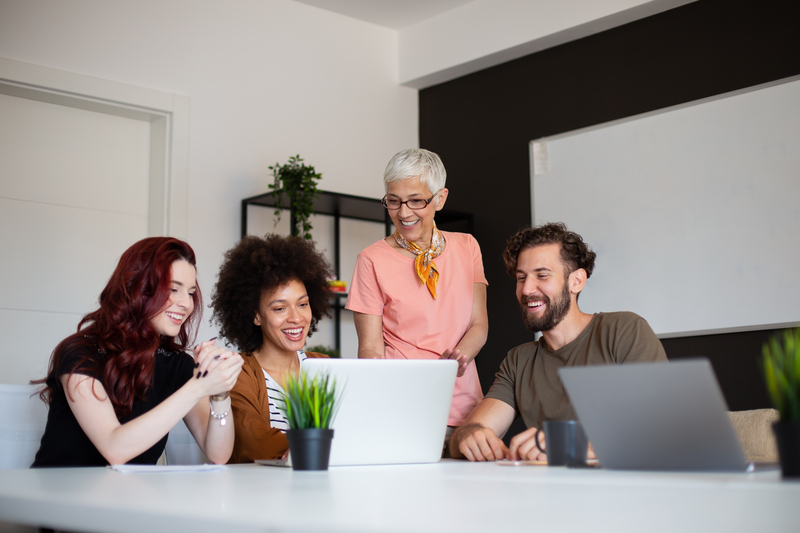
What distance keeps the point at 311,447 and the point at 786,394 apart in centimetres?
75

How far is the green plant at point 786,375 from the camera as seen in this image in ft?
2.87

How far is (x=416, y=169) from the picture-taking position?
2.46 m

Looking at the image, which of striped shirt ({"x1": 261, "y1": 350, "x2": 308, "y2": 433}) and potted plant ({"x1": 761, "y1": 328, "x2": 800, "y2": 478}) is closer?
potted plant ({"x1": 761, "y1": 328, "x2": 800, "y2": 478})

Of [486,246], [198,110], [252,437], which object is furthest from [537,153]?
[252,437]

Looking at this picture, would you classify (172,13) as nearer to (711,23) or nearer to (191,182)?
(191,182)

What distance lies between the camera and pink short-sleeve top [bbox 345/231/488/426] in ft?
8.14

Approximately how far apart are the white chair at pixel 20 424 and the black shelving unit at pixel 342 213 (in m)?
2.20

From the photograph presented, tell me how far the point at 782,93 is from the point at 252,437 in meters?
2.78

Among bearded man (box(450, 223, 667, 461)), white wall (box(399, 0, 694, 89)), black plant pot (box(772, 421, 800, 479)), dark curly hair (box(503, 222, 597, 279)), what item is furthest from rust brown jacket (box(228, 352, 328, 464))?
white wall (box(399, 0, 694, 89))

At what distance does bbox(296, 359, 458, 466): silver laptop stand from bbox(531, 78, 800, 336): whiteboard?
234 centimetres

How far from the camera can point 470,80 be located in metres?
4.80

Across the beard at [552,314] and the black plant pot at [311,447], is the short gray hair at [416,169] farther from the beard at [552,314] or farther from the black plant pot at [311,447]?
the black plant pot at [311,447]

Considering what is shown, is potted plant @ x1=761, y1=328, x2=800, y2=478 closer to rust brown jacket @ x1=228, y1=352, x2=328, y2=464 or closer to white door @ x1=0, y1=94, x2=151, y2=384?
rust brown jacket @ x1=228, y1=352, x2=328, y2=464

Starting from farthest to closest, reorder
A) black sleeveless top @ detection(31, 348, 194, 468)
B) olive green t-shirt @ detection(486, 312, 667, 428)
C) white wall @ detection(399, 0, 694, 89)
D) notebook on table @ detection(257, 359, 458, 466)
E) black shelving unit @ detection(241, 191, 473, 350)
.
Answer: black shelving unit @ detection(241, 191, 473, 350) → white wall @ detection(399, 0, 694, 89) → olive green t-shirt @ detection(486, 312, 667, 428) → black sleeveless top @ detection(31, 348, 194, 468) → notebook on table @ detection(257, 359, 458, 466)
